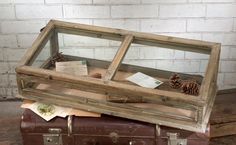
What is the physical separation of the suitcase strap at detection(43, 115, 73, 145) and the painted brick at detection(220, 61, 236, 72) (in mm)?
1282

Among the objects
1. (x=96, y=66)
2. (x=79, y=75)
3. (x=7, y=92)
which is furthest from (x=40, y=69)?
(x=7, y=92)

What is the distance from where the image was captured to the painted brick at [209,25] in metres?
Answer: 2.72

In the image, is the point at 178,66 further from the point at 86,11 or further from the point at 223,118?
the point at 86,11

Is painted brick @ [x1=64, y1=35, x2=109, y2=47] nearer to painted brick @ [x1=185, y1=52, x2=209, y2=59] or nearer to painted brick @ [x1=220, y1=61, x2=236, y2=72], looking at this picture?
painted brick @ [x1=185, y1=52, x2=209, y2=59]

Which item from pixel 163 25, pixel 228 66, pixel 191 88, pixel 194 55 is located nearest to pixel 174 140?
pixel 191 88

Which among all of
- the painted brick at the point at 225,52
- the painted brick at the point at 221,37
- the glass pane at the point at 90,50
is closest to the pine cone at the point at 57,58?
the glass pane at the point at 90,50

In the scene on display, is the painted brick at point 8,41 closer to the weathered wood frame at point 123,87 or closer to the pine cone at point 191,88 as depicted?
the weathered wood frame at point 123,87

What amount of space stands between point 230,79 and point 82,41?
1.18 meters

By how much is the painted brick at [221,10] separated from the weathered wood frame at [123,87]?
1.84 ft

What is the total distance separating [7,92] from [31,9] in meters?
0.67

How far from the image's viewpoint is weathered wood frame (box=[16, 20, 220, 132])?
1.90 meters

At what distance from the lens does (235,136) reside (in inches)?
102

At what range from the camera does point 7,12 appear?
8.91 feet

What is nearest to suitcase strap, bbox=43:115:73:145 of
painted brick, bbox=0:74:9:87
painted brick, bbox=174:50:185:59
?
painted brick, bbox=174:50:185:59
